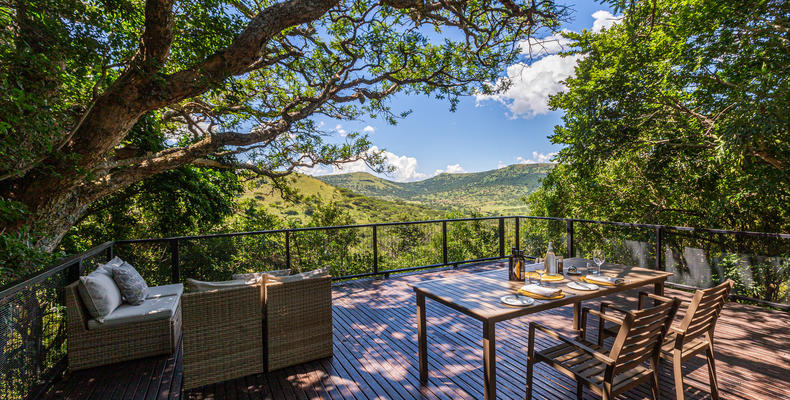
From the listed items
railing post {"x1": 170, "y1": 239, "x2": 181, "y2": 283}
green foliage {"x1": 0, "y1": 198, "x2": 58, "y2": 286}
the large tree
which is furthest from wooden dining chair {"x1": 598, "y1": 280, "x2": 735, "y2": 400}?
railing post {"x1": 170, "y1": 239, "x2": 181, "y2": 283}

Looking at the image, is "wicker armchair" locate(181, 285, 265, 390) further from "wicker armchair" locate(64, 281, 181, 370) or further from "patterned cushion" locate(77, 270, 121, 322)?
"patterned cushion" locate(77, 270, 121, 322)

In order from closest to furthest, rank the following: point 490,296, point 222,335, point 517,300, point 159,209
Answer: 1. point 517,300
2. point 490,296
3. point 222,335
4. point 159,209

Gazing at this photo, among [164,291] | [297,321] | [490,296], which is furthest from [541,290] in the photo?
[164,291]

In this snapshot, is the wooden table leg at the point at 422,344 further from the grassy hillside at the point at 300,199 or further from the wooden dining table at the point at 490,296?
the grassy hillside at the point at 300,199

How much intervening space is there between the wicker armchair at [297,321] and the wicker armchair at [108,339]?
3.61ft

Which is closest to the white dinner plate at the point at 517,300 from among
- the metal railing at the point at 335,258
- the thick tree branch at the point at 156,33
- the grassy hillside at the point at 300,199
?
the metal railing at the point at 335,258

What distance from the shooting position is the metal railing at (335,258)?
6.81 feet

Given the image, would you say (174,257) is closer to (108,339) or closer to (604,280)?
(108,339)

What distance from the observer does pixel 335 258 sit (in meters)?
6.88

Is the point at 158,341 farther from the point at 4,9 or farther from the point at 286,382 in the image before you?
the point at 4,9

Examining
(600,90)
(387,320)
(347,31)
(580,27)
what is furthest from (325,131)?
(580,27)

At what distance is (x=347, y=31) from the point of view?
619cm

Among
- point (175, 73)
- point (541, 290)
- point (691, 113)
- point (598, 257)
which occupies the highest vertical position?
point (175, 73)

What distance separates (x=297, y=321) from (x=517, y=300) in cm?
172
